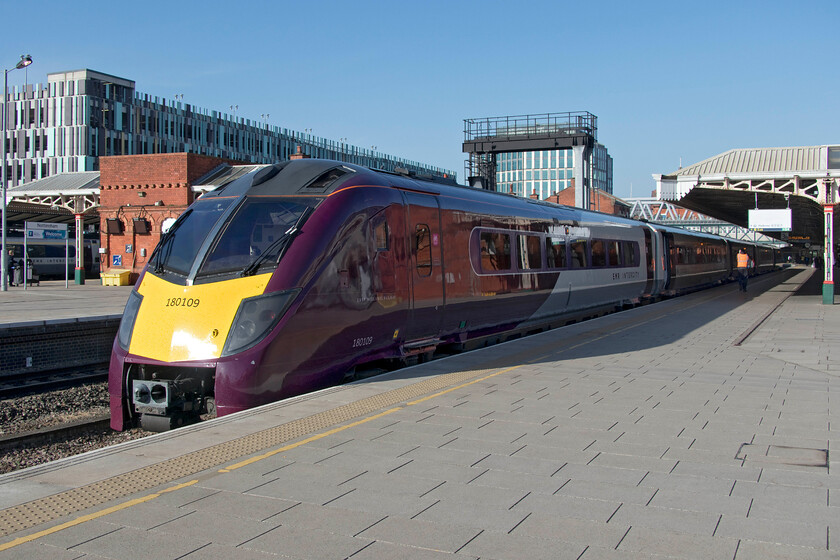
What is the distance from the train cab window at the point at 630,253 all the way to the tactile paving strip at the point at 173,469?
52.0 feet

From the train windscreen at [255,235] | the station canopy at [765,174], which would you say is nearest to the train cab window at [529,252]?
the train windscreen at [255,235]

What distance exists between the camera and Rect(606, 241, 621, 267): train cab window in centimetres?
2133

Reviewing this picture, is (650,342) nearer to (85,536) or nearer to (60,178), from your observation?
(85,536)

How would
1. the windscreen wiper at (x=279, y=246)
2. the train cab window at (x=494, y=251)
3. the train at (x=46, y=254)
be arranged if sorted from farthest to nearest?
the train at (x=46, y=254) < the train cab window at (x=494, y=251) < the windscreen wiper at (x=279, y=246)

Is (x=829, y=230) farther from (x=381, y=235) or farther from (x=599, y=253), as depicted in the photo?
(x=381, y=235)

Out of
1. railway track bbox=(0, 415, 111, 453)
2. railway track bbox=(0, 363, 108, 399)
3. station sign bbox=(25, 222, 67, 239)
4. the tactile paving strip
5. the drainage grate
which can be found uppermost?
A: station sign bbox=(25, 222, 67, 239)

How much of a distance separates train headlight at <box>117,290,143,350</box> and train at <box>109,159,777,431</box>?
21mm

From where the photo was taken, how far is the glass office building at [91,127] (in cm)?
7775

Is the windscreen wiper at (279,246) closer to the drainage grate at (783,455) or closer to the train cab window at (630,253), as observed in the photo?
the drainage grate at (783,455)

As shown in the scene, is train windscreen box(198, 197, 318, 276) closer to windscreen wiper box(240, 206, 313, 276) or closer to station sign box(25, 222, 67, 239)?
windscreen wiper box(240, 206, 313, 276)

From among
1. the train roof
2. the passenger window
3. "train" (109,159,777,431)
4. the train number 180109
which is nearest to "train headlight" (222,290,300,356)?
"train" (109,159,777,431)

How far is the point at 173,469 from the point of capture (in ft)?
18.0

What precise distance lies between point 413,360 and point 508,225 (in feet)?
13.7

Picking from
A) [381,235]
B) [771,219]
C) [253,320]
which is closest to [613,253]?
[771,219]
